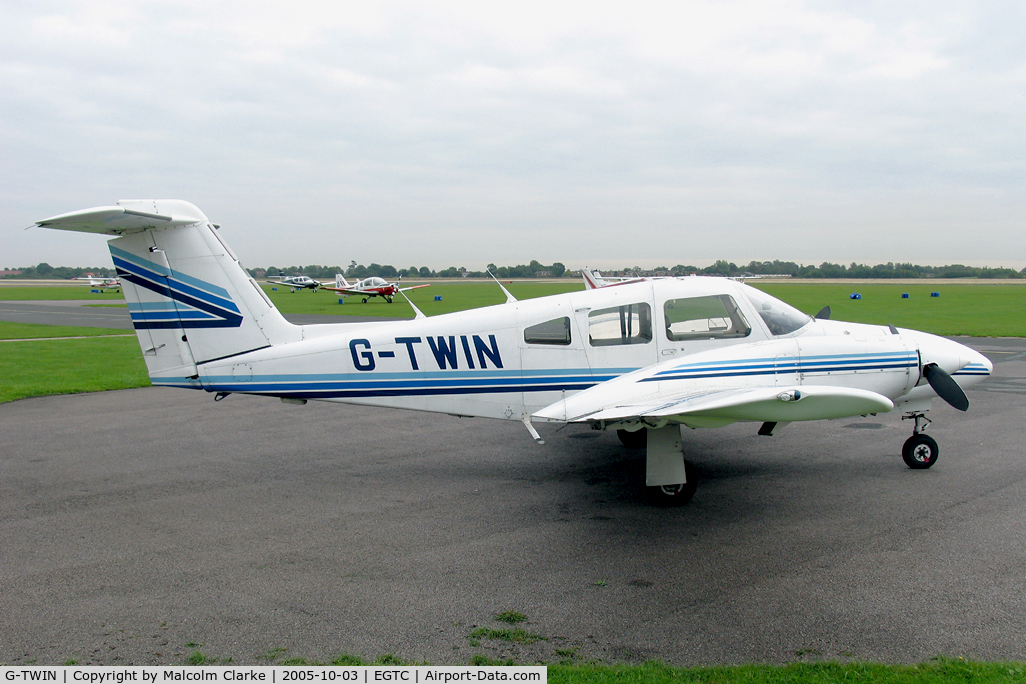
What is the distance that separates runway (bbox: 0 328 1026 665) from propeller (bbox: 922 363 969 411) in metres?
1.11

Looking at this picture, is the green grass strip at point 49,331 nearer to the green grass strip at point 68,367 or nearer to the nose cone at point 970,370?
the green grass strip at point 68,367

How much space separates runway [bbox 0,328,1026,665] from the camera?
4.50 meters

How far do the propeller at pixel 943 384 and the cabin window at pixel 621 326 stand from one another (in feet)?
11.0

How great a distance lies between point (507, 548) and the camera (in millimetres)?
6043

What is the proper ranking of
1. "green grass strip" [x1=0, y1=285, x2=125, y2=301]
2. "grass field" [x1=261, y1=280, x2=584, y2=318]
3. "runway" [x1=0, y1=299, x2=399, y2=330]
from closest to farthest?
"runway" [x1=0, y1=299, x2=399, y2=330] < "grass field" [x1=261, y1=280, x2=584, y2=318] < "green grass strip" [x1=0, y1=285, x2=125, y2=301]

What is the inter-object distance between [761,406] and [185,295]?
7.20 metres

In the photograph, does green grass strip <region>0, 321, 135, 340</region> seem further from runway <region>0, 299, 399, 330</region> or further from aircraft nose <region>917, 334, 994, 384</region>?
aircraft nose <region>917, 334, 994, 384</region>

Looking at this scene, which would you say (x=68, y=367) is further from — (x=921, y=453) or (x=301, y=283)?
(x=301, y=283)

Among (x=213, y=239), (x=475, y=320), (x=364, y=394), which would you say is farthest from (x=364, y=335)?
(x=213, y=239)

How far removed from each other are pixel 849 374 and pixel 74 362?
20054mm

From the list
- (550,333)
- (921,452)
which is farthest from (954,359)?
(550,333)

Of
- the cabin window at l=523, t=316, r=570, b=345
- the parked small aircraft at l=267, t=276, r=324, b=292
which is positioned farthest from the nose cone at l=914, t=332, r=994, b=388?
the parked small aircraft at l=267, t=276, r=324, b=292

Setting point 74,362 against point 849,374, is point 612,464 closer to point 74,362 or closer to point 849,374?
point 849,374
